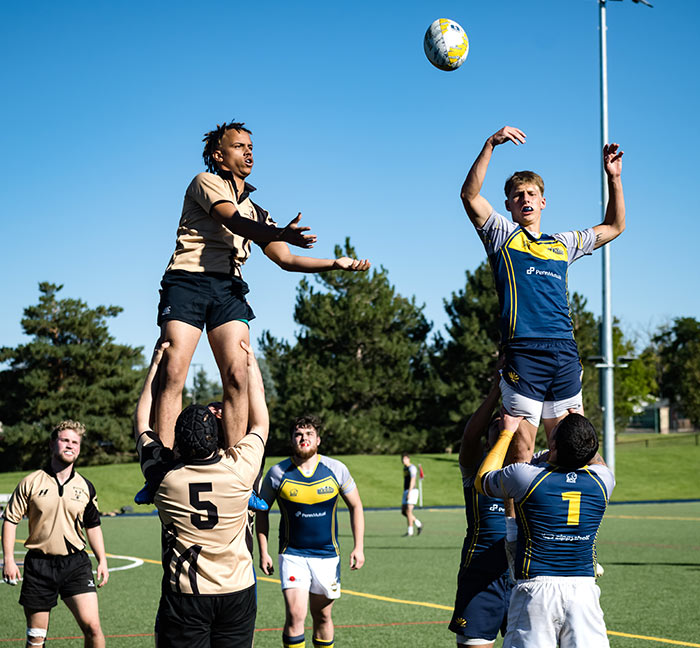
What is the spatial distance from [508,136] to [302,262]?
172 centimetres

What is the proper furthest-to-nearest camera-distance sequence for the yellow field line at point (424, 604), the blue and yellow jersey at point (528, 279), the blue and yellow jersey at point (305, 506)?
the yellow field line at point (424, 604) < the blue and yellow jersey at point (305, 506) < the blue and yellow jersey at point (528, 279)

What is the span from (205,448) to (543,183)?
310 cm

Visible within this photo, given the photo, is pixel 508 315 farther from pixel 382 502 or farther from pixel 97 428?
pixel 97 428

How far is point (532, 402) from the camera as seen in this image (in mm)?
6016

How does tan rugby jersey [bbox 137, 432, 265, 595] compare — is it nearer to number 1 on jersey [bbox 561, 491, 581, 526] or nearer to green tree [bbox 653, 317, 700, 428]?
number 1 on jersey [bbox 561, 491, 581, 526]

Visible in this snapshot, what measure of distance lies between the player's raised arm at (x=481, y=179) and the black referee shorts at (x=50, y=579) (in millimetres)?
4927

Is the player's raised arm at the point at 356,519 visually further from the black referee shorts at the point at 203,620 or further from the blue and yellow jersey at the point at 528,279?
the black referee shorts at the point at 203,620

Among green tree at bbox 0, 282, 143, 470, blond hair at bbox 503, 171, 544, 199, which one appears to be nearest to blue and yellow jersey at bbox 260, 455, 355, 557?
blond hair at bbox 503, 171, 544, 199

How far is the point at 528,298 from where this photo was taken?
240 inches

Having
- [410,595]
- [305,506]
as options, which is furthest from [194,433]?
[410,595]

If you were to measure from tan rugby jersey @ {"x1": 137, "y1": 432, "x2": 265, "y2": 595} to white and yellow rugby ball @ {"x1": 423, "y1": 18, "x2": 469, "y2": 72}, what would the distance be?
346cm

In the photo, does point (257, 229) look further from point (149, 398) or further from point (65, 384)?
point (65, 384)

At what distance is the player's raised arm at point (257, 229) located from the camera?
17.1 feet

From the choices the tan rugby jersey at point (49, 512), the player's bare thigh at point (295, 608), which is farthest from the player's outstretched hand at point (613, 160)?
the tan rugby jersey at point (49, 512)
